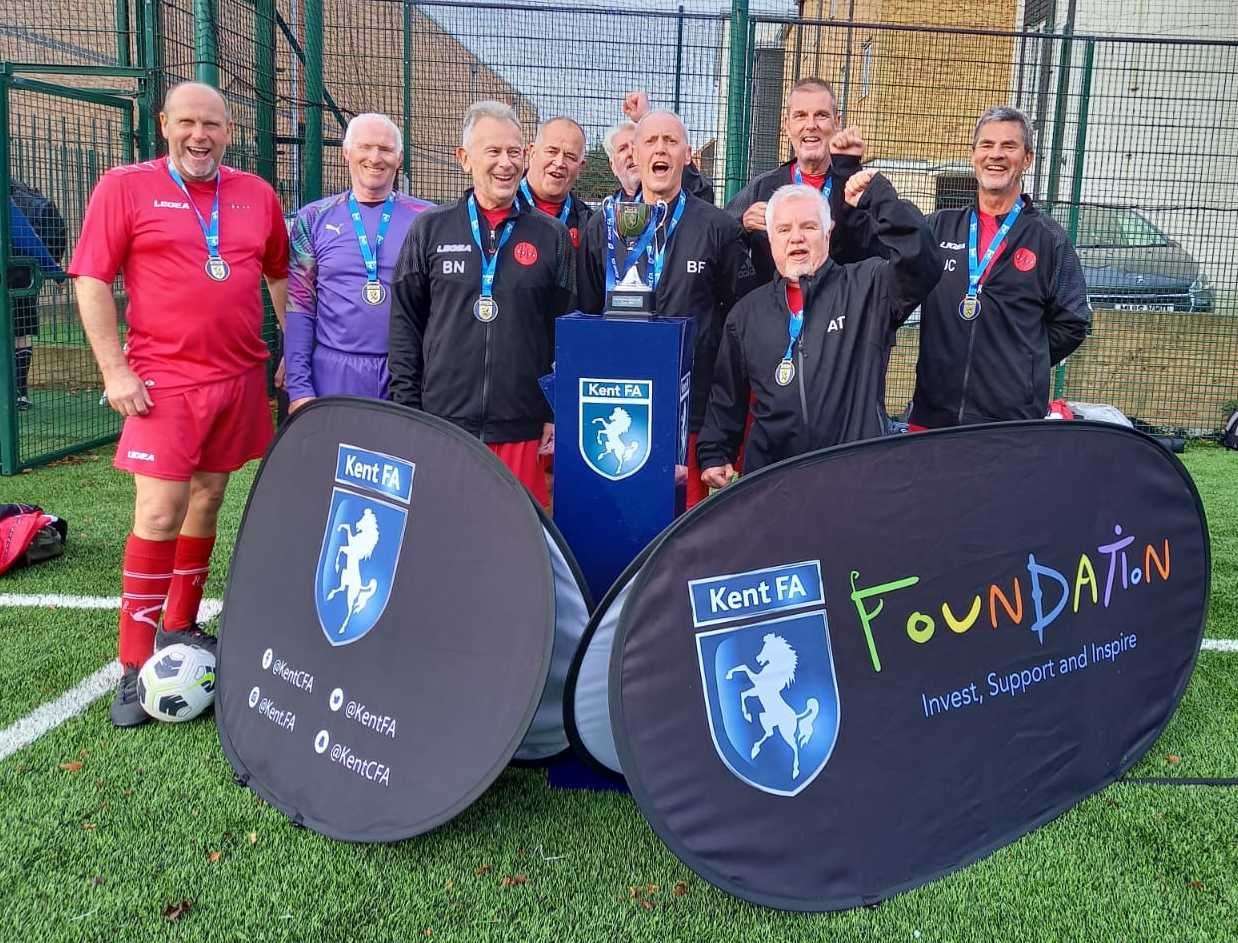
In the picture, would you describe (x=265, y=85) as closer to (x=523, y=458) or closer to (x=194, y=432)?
(x=194, y=432)

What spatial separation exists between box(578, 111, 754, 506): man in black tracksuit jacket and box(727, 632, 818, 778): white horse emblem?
1.31m

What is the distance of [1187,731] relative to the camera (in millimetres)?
3281

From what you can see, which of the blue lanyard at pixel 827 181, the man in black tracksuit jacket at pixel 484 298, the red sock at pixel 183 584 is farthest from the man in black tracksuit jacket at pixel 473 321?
the blue lanyard at pixel 827 181

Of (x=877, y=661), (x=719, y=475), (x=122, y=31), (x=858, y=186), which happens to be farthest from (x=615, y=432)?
(x=122, y=31)

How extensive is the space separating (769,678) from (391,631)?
3.13 ft

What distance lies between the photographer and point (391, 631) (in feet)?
8.65

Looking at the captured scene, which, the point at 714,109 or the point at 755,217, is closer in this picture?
the point at 755,217

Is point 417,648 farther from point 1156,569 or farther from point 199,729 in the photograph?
point 1156,569

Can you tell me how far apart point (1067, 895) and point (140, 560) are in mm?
2878

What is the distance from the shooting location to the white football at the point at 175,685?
321 cm

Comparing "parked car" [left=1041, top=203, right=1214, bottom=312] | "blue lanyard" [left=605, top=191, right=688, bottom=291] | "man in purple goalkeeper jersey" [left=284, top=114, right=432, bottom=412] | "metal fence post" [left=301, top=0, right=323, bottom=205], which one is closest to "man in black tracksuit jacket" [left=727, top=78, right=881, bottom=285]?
"blue lanyard" [left=605, top=191, right=688, bottom=291]

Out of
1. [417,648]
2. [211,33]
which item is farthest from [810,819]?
[211,33]

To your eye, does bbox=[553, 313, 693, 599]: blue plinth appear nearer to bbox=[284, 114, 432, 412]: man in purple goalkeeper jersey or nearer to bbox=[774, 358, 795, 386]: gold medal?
bbox=[774, 358, 795, 386]: gold medal

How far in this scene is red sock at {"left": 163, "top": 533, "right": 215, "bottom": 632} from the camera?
364 centimetres
